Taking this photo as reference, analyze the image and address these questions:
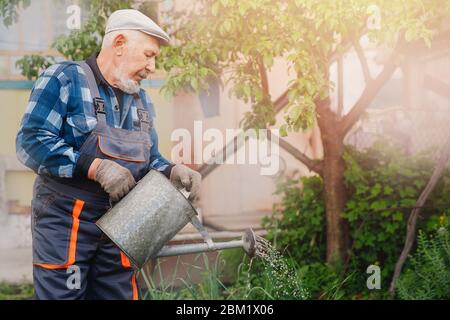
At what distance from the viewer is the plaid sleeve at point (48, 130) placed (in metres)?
2.30

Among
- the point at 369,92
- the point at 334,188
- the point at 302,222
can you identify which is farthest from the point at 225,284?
the point at 369,92

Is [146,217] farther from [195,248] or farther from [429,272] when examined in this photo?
[429,272]

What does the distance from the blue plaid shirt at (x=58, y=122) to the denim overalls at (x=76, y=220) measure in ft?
0.12

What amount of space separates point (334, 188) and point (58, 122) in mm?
2013

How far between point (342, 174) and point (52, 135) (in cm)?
207

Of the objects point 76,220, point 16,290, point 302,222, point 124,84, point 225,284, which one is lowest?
point 16,290

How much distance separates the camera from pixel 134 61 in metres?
2.49

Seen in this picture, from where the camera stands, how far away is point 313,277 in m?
3.74

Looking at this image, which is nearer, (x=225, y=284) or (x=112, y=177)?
(x=112, y=177)

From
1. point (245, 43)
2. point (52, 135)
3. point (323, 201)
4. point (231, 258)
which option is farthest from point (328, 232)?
point (52, 135)

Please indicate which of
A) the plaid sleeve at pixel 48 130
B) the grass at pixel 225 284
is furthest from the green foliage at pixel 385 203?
the plaid sleeve at pixel 48 130

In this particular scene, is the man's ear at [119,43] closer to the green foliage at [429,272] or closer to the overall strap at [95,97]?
the overall strap at [95,97]

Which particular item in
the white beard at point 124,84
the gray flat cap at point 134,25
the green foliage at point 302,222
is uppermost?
the gray flat cap at point 134,25

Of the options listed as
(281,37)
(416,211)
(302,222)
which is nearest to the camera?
(281,37)
